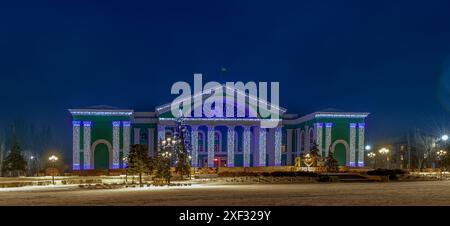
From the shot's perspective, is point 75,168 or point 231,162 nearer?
point 75,168

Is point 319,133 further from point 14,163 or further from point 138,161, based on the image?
point 138,161

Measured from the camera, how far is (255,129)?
81750mm

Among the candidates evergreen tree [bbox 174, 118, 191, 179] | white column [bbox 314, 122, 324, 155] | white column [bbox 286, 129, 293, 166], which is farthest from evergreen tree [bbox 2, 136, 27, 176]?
white column [bbox 314, 122, 324, 155]

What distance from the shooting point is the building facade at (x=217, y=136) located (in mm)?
76125

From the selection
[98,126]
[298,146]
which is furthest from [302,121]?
[98,126]

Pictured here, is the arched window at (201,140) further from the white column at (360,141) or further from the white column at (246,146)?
the white column at (360,141)

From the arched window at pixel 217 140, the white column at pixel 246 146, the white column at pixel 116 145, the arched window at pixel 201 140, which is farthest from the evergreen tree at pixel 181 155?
the arched window at pixel 217 140

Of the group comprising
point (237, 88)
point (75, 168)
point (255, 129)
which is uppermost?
point (237, 88)

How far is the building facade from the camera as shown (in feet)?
250

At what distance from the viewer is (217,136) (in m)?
86.9
